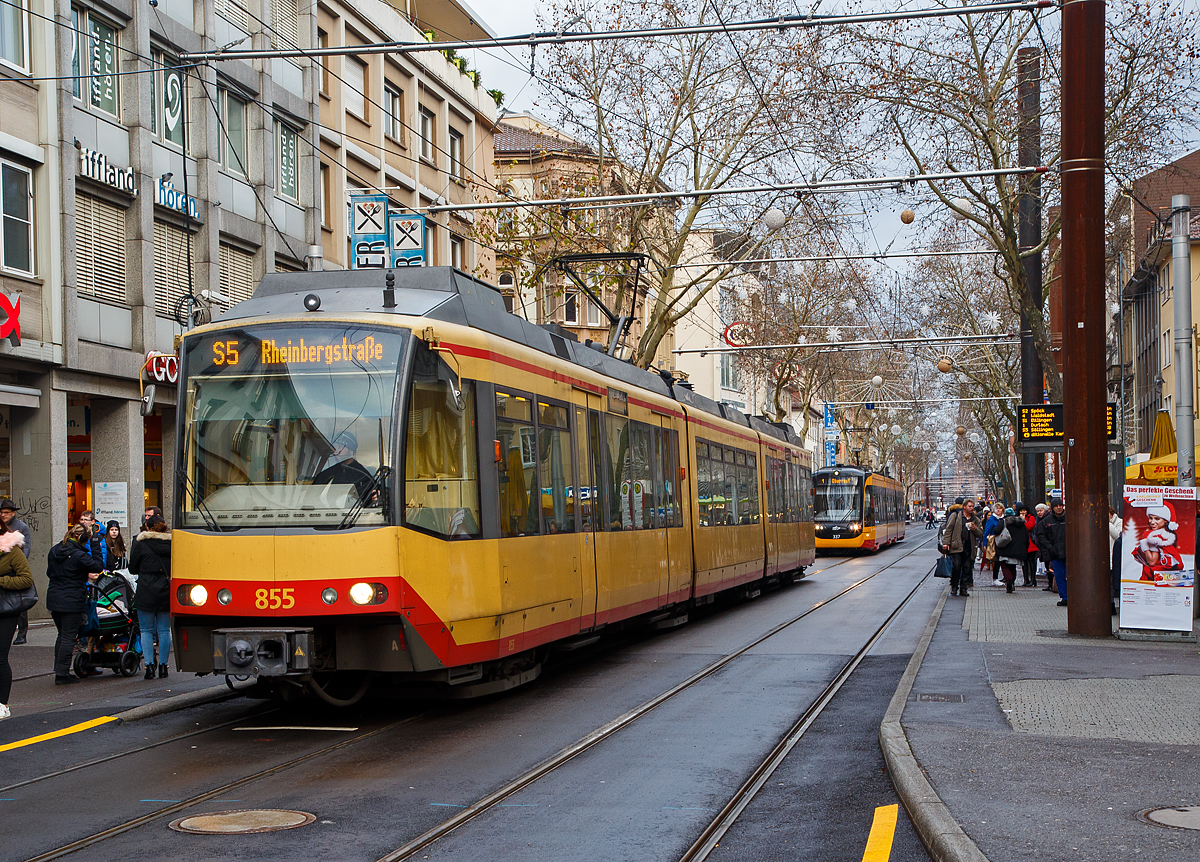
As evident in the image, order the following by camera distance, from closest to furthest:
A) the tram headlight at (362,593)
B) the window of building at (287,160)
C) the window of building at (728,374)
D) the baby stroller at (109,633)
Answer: the tram headlight at (362,593)
the baby stroller at (109,633)
the window of building at (287,160)
the window of building at (728,374)

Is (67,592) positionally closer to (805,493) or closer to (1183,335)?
(1183,335)

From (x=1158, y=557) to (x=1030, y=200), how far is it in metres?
10.3

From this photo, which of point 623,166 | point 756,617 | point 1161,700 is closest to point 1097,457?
point 1161,700

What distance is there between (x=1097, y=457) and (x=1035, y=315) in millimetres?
8183

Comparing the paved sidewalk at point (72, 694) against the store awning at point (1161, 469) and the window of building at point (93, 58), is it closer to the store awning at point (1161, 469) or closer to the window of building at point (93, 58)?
the window of building at point (93, 58)

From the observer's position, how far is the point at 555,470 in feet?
41.4

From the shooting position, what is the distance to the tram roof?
422 inches

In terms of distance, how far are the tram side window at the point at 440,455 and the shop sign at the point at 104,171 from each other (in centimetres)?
1272

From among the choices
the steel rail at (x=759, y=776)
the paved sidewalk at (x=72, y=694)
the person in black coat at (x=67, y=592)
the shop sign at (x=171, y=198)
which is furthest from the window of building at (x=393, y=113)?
the steel rail at (x=759, y=776)

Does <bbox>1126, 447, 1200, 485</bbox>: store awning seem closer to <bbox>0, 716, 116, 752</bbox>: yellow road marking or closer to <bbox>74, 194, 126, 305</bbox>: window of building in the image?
<bbox>0, 716, 116, 752</bbox>: yellow road marking

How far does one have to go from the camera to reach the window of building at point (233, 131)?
25.3 m

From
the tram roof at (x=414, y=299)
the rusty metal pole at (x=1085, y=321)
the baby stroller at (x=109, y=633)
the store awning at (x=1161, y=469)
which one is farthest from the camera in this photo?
the store awning at (x=1161, y=469)

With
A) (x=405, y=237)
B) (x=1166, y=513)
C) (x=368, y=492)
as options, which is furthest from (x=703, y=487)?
(x=368, y=492)

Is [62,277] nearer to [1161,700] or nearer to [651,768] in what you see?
[651,768]
